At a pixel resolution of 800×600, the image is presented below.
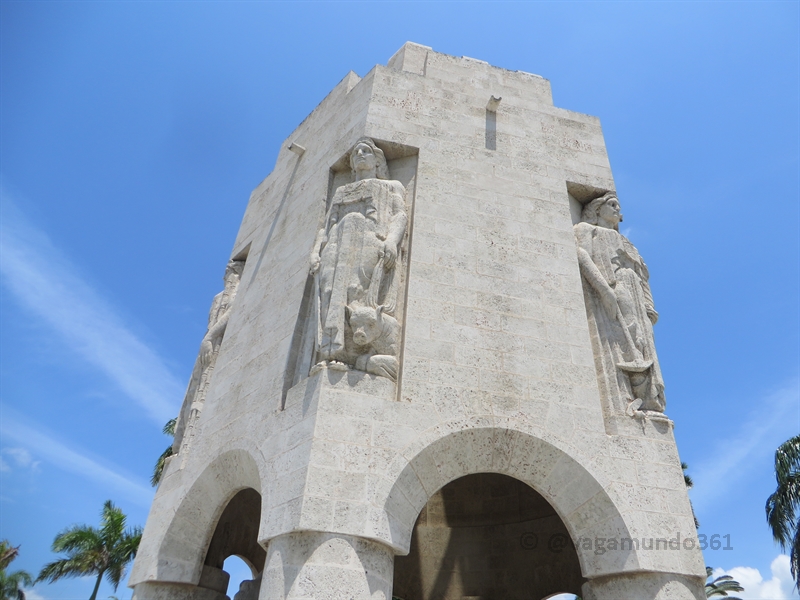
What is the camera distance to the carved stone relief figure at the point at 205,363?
823cm

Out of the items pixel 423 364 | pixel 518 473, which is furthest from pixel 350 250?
pixel 518 473

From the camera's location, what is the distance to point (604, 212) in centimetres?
841

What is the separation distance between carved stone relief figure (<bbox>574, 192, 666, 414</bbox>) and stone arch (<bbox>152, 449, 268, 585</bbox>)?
15.3 feet

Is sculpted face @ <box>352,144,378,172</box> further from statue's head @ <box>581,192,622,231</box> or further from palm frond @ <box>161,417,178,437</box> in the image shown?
palm frond @ <box>161,417,178,437</box>

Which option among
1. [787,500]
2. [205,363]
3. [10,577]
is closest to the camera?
[205,363]

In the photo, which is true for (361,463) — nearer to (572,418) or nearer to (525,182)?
(572,418)

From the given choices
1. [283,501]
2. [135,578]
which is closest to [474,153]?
[283,501]

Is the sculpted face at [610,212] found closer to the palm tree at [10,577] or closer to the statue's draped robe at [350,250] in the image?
the statue's draped robe at [350,250]

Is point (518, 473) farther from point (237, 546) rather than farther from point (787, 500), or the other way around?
point (787, 500)

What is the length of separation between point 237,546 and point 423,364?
4.61 metres

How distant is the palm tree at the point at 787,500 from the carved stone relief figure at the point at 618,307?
428 inches

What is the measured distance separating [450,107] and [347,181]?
1.99 m

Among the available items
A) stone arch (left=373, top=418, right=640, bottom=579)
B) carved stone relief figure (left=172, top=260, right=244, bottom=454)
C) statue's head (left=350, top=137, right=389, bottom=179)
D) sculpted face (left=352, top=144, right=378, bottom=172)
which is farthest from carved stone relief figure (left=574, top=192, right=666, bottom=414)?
carved stone relief figure (left=172, top=260, right=244, bottom=454)

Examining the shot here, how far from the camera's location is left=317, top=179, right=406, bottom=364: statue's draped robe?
6223 millimetres
